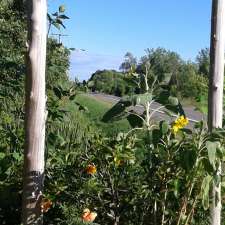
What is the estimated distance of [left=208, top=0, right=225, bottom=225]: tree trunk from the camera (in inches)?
117

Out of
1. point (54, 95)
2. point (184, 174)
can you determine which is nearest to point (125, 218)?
point (184, 174)

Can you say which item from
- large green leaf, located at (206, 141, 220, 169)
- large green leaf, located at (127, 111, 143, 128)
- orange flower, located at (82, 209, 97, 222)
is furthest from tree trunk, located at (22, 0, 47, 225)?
large green leaf, located at (206, 141, 220, 169)

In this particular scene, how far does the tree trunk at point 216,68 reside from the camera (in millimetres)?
2984

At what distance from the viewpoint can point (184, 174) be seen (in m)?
2.90

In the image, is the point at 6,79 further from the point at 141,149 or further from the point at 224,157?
the point at 224,157

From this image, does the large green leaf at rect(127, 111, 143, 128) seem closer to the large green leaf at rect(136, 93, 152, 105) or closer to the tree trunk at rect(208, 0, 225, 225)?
the large green leaf at rect(136, 93, 152, 105)

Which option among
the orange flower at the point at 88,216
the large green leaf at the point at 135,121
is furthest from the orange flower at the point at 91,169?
the large green leaf at the point at 135,121

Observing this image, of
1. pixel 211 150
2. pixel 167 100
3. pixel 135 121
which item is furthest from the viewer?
pixel 135 121

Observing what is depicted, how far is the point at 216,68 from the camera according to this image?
3020 millimetres

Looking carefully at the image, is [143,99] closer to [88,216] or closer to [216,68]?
[216,68]

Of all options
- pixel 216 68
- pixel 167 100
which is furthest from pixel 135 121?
pixel 216 68

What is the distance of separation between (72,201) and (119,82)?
0.70 m

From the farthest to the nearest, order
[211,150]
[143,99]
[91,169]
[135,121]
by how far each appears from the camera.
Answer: [91,169] < [135,121] < [143,99] < [211,150]

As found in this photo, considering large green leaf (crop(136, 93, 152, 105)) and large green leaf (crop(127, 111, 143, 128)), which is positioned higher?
large green leaf (crop(136, 93, 152, 105))
